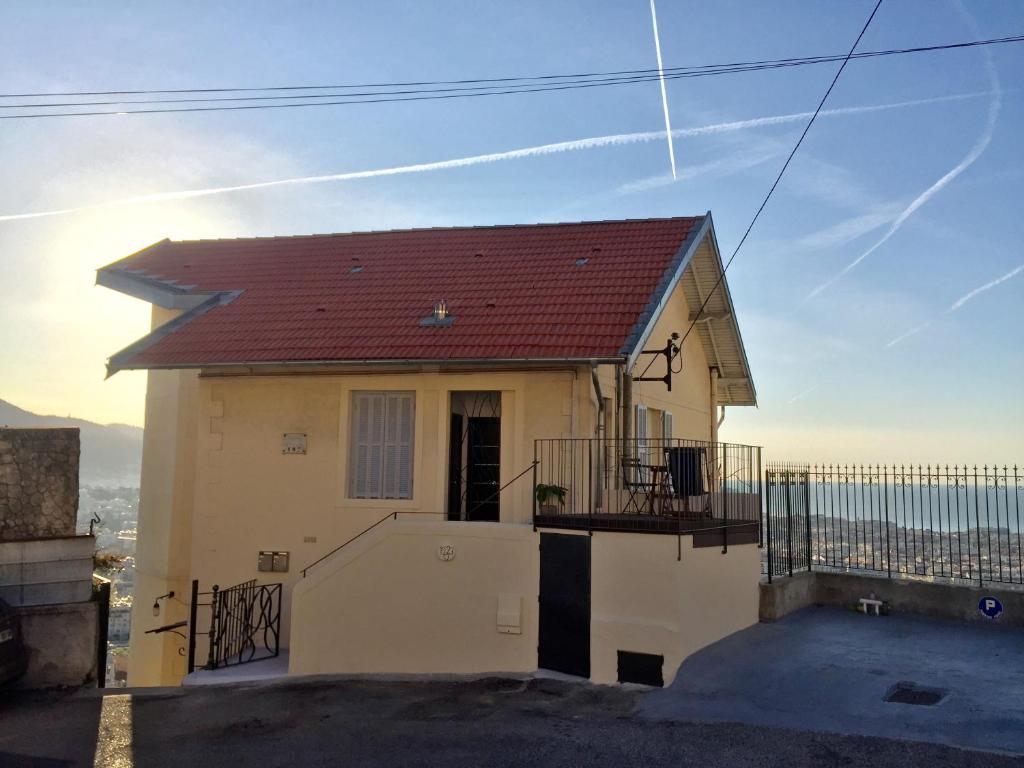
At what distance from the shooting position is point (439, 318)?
1252cm

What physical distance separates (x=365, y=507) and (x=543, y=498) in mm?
3094

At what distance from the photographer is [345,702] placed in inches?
350

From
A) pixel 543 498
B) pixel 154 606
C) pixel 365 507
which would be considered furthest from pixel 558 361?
pixel 154 606

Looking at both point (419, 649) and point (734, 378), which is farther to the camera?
point (734, 378)

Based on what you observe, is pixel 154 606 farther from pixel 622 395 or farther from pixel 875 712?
pixel 875 712

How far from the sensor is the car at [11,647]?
898 centimetres

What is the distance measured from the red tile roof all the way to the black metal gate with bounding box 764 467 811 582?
3559mm

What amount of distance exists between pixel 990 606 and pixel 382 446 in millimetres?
8855

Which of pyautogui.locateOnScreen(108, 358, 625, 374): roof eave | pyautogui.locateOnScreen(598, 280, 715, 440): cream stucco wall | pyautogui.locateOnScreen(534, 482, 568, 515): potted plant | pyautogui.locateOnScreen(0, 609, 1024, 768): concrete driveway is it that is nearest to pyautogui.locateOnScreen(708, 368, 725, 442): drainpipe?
pyautogui.locateOnScreen(598, 280, 715, 440): cream stucco wall

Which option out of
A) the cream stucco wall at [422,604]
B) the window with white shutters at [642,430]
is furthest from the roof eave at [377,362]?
the window with white shutters at [642,430]

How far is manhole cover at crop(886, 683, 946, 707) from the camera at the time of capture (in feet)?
26.5

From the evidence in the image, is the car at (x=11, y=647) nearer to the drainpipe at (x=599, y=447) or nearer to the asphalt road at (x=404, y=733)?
the asphalt road at (x=404, y=733)

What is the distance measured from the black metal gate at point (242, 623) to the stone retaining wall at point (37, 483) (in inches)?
88.7

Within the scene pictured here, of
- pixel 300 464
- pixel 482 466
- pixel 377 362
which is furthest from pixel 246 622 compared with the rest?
pixel 377 362
